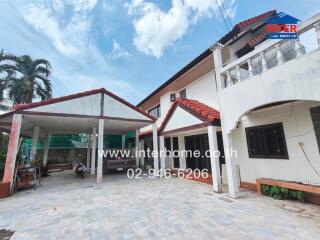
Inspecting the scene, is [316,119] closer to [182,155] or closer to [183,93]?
[182,155]

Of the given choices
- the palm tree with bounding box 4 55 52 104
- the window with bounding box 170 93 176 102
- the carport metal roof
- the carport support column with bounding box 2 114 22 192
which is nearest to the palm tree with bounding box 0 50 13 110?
the palm tree with bounding box 4 55 52 104

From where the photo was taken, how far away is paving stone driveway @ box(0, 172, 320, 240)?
362 cm

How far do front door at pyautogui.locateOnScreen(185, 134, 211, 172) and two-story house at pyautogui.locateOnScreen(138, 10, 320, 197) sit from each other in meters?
0.08

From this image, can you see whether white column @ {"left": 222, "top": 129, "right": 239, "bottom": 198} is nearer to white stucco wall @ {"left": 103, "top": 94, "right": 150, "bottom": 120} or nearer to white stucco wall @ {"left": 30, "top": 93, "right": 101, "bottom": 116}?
white stucco wall @ {"left": 103, "top": 94, "right": 150, "bottom": 120}

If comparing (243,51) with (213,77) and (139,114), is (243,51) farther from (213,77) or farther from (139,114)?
(139,114)

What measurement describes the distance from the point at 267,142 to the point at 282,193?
1.87 metres

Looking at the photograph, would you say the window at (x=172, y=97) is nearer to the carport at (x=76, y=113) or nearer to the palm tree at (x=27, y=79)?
the carport at (x=76, y=113)

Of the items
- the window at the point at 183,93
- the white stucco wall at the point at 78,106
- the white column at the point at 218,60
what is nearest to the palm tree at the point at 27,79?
the white stucco wall at the point at 78,106

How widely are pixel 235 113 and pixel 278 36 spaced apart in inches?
101

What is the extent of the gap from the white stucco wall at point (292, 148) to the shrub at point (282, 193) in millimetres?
462

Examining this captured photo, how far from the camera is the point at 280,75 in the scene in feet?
14.9

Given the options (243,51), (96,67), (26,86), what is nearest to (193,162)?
(243,51)

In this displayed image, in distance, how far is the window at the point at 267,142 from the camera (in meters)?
6.25

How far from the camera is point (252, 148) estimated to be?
24.0ft
